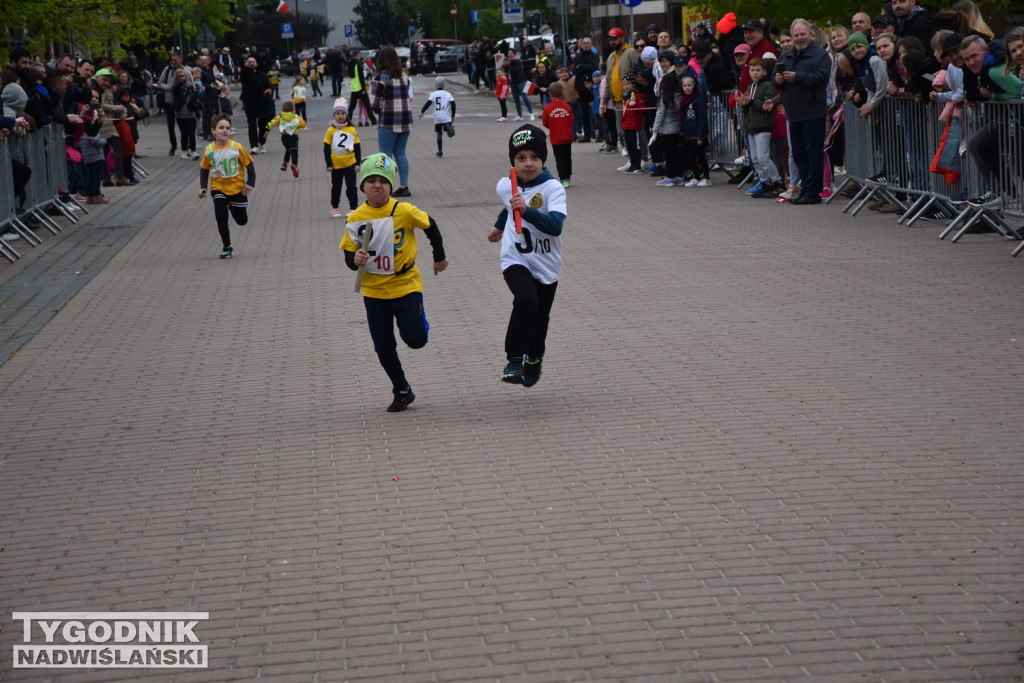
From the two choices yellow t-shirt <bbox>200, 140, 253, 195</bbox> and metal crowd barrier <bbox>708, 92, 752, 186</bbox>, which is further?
metal crowd barrier <bbox>708, 92, 752, 186</bbox>

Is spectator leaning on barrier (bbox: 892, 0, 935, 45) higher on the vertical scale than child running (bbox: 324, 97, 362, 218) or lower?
higher

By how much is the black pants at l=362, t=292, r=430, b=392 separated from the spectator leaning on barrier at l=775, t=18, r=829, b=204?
9584 millimetres

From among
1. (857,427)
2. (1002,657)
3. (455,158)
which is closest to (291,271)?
(857,427)

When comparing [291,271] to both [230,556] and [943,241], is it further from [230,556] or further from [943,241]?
[230,556]

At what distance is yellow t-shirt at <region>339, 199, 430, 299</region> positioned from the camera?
7.73 meters

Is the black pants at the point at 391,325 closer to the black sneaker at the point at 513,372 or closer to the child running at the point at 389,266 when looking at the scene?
the child running at the point at 389,266

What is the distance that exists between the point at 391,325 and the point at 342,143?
33.0 feet

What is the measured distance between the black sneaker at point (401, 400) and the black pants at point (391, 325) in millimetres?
29

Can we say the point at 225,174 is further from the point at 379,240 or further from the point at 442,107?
the point at 442,107

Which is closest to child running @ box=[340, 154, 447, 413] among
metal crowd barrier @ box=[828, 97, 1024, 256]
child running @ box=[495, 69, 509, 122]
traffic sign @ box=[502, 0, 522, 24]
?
metal crowd barrier @ box=[828, 97, 1024, 256]

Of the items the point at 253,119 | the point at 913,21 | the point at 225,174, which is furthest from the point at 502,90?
the point at 225,174

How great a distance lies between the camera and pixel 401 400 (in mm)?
7887

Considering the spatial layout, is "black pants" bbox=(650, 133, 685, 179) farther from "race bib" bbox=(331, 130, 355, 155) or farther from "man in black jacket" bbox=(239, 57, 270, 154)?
"man in black jacket" bbox=(239, 57, 270, 154)

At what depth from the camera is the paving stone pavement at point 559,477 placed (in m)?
4.54
